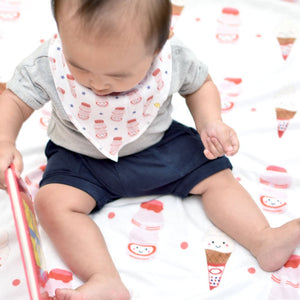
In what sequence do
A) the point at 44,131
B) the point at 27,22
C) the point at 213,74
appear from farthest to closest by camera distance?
the point at 27,22 → the point at 213,74 → the point at 44,131

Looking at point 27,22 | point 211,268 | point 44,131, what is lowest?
point 211,268

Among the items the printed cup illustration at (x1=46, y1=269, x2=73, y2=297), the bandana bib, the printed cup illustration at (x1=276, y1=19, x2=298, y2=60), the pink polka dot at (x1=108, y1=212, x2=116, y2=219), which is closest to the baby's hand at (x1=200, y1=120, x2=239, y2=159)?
the bandana bib

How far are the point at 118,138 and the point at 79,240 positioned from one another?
195 millimetres

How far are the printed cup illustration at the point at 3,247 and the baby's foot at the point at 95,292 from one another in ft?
0.49

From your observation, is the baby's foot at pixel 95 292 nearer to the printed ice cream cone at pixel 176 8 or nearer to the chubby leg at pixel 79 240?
the chubby leg at pixel 79 240

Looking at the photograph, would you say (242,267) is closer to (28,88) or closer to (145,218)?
(145,218)

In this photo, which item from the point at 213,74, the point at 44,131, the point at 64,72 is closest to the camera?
the point at 64,72

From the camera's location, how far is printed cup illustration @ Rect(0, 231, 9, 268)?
0.90 meters

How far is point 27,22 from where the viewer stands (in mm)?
1365

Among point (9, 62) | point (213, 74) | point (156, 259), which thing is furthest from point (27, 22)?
point (156, 259)

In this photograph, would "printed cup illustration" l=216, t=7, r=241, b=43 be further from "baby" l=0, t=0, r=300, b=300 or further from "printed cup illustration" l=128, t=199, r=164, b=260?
"printed cup illustration" l=128, t=199, r=164, b=260

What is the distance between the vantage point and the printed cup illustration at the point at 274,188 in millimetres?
990

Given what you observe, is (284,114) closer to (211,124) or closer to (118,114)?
(211,124)

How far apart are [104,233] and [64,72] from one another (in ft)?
0.97
